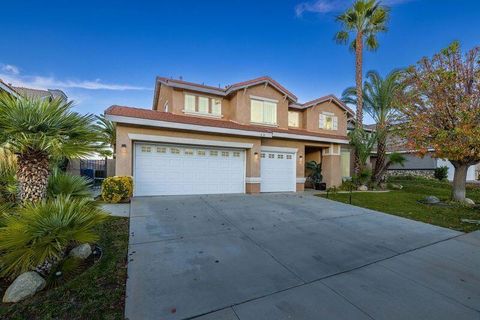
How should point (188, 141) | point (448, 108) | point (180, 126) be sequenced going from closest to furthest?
1. point (448, 108)
2. point (180, 126)
3. point (188, 141)

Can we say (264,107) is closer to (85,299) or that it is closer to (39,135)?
(39,135)

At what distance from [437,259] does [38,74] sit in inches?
715

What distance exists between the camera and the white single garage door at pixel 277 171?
1274cm

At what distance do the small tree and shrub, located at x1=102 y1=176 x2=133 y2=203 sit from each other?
12763mm

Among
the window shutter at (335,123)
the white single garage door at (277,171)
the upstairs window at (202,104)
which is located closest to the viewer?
the white single garage door at (277,171)

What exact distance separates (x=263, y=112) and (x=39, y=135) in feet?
38.9

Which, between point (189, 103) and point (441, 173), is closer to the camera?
point (189, 103)

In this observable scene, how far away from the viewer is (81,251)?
151 inches

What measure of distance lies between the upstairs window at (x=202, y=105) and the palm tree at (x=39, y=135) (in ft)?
31.8

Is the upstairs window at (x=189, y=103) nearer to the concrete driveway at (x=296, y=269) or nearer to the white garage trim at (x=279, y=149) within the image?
the white garage trim at (x=279, y=149)

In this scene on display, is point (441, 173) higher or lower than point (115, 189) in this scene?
higher

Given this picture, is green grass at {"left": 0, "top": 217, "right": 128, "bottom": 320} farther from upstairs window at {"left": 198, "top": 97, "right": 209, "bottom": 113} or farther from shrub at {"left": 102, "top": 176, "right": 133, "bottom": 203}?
upstairs window at {"left": 198, "top": 97, "right": 209, "bottom": 113}

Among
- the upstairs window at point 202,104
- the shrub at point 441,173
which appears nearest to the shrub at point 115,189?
the upstairs window at point 202,104

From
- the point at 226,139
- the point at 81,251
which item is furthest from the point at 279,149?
the point at 81,251
